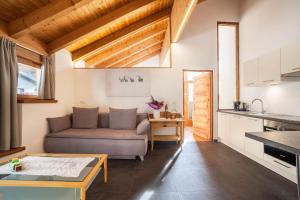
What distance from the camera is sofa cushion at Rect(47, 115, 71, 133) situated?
348cm

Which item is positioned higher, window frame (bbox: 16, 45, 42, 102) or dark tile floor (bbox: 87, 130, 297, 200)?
window frame (bbox: 16, 45, 42, 102)

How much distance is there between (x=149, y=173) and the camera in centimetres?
270

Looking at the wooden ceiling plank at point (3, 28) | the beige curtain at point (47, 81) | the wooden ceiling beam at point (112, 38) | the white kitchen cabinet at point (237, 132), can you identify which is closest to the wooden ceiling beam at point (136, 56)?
the wooden ceiling beam at point (112, 38)

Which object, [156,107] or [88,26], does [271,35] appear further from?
[88,26]

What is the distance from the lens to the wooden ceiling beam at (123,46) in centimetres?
482

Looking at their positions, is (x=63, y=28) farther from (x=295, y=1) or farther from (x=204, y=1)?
(x=295, y=1)

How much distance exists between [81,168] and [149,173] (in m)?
1.22

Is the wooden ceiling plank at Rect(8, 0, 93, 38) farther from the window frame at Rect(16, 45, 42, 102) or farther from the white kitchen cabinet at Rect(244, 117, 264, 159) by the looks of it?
the white kitchen cabinet at Rect(244, 117, 264, 159)

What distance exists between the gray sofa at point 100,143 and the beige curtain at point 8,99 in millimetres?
709

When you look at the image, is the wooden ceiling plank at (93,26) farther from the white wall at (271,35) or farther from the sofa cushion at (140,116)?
the white wall at (271,35)

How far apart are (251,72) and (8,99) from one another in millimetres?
4465

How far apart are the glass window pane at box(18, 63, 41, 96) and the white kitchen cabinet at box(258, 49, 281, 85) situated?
4.50 m

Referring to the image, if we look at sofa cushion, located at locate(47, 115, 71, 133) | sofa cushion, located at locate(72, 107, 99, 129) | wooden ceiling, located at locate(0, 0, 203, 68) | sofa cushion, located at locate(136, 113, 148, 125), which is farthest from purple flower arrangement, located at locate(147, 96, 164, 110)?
sofa cushion, located at locate(47, 115, 71, 133)

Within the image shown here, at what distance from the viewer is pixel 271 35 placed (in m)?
3.44
